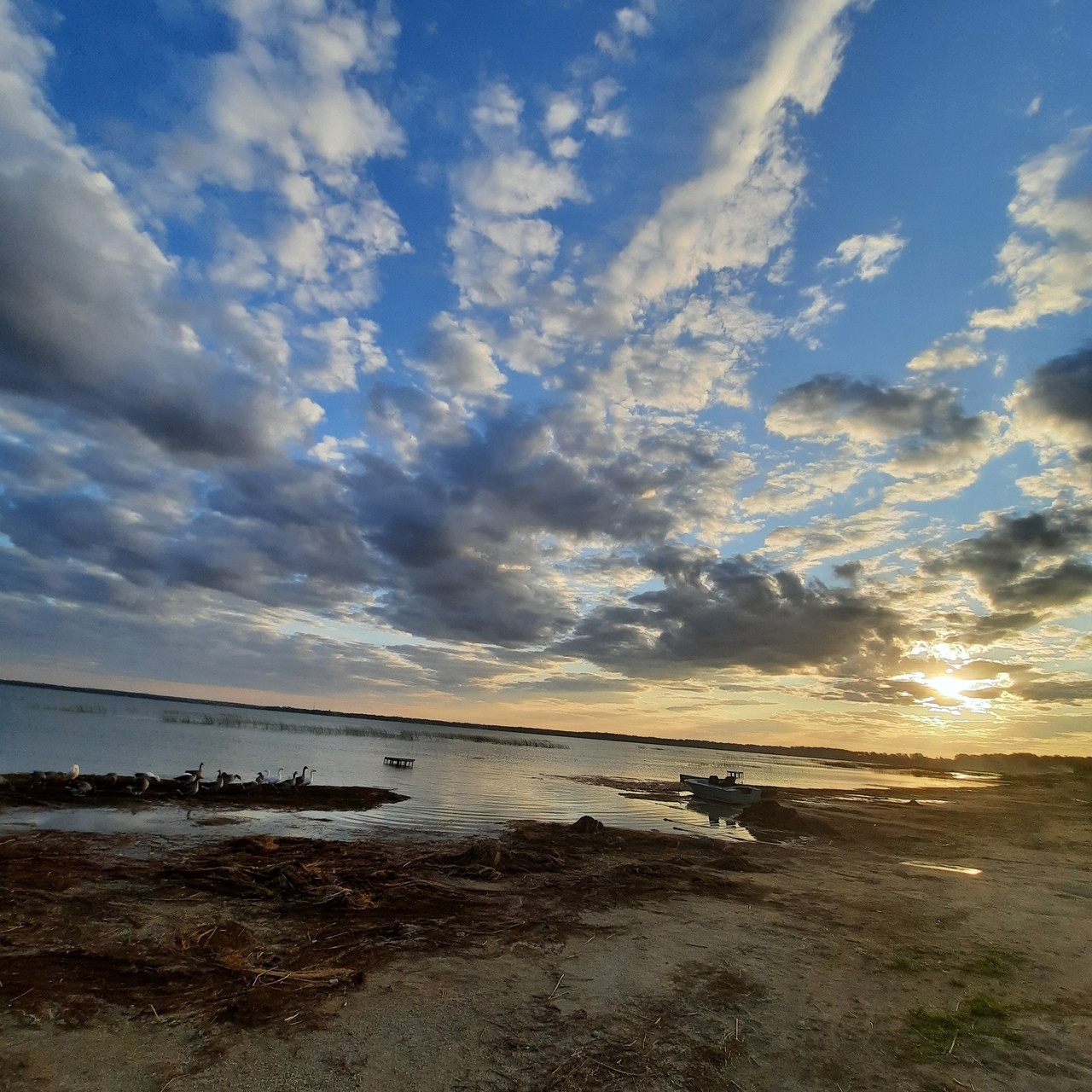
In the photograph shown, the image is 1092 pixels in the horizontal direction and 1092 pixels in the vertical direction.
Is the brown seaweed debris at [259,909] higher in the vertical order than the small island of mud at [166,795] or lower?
lower

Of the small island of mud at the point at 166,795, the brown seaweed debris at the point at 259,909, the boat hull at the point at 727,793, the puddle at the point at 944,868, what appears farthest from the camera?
the boat hull at the point at 727,793

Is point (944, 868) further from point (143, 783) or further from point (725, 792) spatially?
point (143, 783)

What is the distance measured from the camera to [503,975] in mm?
8820

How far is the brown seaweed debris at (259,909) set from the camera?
→ 743 cm

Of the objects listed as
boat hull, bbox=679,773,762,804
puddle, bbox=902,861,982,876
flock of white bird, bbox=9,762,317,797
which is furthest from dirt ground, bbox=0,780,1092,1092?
boat hull, bbox=679,773,762,804

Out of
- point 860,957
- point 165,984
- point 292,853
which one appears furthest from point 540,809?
point 165,984

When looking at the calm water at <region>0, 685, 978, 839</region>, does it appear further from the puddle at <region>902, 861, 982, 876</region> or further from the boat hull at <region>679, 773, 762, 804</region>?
the puddle at <region>902, 861, 982, 876</region>

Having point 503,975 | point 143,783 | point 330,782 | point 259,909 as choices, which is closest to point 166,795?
point 143,783

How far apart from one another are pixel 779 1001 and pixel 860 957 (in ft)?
10.5

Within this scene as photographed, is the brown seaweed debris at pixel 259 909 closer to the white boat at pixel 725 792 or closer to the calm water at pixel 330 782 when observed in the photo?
the calm water at pixel 330 782

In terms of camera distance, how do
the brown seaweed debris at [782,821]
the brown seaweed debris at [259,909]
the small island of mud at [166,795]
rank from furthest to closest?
the brown seaweed debris at [782,821]
the small island of mud at [166,795]
the brown seaweed debris at [259,909]

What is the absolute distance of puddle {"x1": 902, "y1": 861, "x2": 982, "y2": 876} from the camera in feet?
65.7

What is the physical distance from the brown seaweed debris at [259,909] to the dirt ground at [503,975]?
0.06 m

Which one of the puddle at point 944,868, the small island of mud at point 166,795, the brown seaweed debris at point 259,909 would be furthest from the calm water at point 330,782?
the puddle at point 944,868
